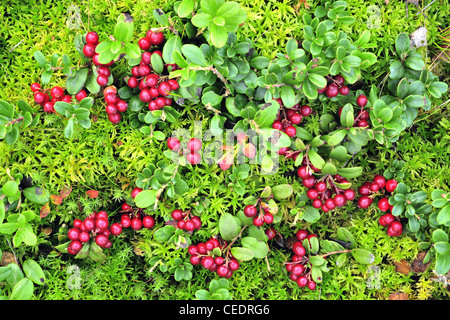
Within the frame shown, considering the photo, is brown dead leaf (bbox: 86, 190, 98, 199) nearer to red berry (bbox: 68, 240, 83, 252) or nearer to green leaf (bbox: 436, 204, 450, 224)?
red berry (bbox: 68, 240, 83, 252)

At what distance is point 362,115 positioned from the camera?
3.02m

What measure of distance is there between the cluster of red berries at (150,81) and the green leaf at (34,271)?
167cm

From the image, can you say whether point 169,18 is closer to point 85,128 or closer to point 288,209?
point 85,128

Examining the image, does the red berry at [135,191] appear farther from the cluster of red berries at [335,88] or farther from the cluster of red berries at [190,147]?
the cluster of red berries at [335,88]

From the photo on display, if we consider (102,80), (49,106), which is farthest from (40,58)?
(102,80)

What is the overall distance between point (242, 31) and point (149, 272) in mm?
2319

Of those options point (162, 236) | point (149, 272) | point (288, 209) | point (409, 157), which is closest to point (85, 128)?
point (162, 236)

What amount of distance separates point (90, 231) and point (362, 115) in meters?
2.61

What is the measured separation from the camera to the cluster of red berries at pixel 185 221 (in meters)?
2.90

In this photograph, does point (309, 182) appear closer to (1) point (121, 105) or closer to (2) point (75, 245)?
(1) point (121, 105)

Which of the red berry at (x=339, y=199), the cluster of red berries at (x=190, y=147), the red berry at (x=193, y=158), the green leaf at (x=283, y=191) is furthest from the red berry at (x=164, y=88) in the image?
the red berry at (x=339, y=199)

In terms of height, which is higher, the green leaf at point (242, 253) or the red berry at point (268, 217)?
the red berry at point (268, 217)

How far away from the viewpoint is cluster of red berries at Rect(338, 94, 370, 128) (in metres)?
2.96

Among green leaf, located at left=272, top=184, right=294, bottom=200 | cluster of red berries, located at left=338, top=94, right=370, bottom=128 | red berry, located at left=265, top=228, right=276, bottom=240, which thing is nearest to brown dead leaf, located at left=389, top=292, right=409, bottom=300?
red berry, located at left=265, top=228, right=276, bottom=240
